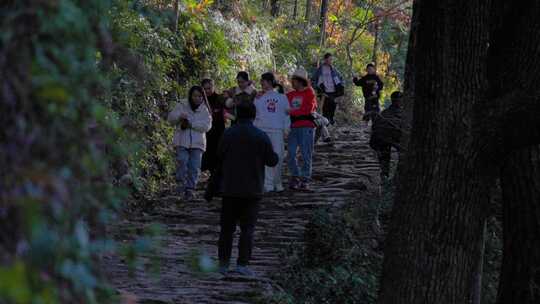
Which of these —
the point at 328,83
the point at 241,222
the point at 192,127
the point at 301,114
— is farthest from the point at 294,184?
the point at 241,222

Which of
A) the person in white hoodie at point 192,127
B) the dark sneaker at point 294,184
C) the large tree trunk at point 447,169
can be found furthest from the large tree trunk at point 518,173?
the dark sneaker at point 294,184

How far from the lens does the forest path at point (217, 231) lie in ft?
29.7

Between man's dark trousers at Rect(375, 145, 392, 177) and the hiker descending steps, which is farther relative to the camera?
man's dark trousers at Rect(375, 145, 392, 177)

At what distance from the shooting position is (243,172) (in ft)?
31.0

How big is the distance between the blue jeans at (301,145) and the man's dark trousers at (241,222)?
5.80 metres

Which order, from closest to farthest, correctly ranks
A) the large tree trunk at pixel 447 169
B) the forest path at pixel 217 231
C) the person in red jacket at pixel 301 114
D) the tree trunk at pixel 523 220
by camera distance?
the large tree trunk at pixel 447 169 → the tree trunk at pixel 523 220 → the forest path at pixel 217 231 → the person in red jacket at pixel 301 114

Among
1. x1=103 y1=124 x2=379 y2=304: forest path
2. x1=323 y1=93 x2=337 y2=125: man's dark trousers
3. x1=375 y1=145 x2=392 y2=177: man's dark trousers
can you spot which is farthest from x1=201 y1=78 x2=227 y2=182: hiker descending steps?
x1=323 y1=93 x2=337 y2=125: man's dark trousers

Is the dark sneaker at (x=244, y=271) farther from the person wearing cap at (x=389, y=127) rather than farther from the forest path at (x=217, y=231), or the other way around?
the person wearing cap at (x=389, y=127)

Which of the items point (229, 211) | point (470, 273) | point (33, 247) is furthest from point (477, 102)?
point (33, 247)

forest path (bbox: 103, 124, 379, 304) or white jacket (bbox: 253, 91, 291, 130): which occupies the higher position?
white jacket (bbox: 253, 91, 291, 130)

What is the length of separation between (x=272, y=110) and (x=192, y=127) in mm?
1294

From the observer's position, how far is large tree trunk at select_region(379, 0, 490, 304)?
7465 millimetres

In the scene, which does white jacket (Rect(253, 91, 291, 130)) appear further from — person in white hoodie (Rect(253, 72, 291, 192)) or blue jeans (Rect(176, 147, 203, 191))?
blue jeans (Rect(176, 147, 203, 191))

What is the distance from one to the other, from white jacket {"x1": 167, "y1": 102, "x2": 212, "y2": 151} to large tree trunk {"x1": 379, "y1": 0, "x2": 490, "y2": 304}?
24.5ft
